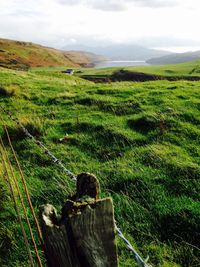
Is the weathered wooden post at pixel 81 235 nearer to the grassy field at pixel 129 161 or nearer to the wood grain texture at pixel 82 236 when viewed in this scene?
the wood grain texture at pixel 82 236

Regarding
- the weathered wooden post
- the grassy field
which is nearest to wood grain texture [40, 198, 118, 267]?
the weathered wooden post

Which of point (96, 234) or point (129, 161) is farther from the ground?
point (96, 234)

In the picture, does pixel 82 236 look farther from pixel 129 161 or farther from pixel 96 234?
pixel 129 161

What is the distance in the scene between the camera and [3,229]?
5.73 metres

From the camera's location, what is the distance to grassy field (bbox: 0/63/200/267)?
5.50 meters

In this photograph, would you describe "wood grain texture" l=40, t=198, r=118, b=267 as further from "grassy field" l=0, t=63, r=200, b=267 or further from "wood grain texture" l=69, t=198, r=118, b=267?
"grassy field" l=0, t=63, r=200, b=267

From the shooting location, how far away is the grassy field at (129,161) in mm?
5504

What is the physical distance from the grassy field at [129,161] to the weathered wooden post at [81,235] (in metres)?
2.34

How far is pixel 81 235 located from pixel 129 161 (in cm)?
576

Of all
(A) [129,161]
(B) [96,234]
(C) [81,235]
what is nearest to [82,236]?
(C) [81,235]

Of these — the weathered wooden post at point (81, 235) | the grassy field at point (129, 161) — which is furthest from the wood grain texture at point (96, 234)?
the grassy field at point (129, 161)

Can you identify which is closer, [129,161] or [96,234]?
[96,234]

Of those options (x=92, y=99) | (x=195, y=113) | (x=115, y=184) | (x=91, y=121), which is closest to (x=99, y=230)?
(x=115, y=184)

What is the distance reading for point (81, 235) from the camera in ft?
8.57
